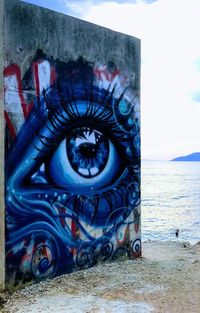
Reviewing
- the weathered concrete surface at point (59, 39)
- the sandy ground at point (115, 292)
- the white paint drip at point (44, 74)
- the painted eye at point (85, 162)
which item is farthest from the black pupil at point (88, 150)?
the sandy ground at point (115, 292)

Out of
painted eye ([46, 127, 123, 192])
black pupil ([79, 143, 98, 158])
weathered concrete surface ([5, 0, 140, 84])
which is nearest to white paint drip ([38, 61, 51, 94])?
weathered concrete surface ([5, 0, 140, 84])

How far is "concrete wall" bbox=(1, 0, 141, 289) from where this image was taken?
7.60 metres

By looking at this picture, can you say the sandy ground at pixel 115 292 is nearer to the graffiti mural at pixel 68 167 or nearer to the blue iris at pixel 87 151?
the graffiti mural at pixel 68 167

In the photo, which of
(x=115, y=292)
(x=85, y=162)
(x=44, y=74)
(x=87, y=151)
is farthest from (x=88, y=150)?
(x=115, y=292)

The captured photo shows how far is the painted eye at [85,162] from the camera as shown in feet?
27.8

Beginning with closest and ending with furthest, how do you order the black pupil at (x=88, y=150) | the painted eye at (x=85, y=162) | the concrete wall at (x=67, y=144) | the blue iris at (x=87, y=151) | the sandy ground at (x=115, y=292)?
the sandy ground at (x=115, y=292) → the concrete wall at (x=67, y=144) → the painted eye at (x=85, y=162) → the blue iris at (x=87, y=151) → the black pupil at (x=88, y=150)

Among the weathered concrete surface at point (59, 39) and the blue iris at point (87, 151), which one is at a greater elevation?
the weathered concrete surface at point (59, 39)

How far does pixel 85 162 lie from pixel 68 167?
53 centimetres

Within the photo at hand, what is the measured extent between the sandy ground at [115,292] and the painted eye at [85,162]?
1.76 meters

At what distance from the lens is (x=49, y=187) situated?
324 inches

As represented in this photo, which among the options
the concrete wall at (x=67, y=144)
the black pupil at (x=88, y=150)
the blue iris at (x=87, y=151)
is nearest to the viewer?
the concrete wall at (x=67, y=144)

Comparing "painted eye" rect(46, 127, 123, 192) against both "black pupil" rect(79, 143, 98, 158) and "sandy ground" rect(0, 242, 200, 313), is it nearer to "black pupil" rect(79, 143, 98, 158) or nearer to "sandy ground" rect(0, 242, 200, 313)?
"black pupil" rect(79, 143, 98, 158)

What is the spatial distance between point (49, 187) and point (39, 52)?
245 cm

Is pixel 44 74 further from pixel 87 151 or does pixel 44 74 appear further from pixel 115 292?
pixel 115 292
